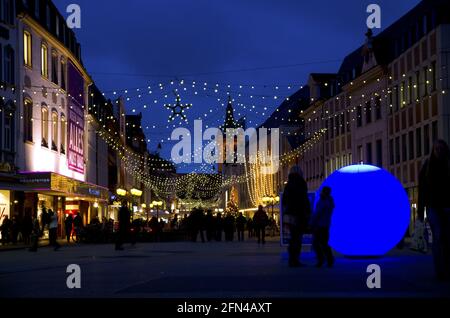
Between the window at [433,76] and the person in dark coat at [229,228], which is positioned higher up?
the window at [433,76]

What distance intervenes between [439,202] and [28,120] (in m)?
35.0

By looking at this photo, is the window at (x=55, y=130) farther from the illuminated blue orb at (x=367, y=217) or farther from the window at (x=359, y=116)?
the illuminated blue orb at (x=367, y=217)

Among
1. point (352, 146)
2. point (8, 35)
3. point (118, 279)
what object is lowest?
point (118, 279)

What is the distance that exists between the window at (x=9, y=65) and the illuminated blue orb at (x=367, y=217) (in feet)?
87.5

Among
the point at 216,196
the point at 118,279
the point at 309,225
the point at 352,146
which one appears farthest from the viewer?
the point at 216,196

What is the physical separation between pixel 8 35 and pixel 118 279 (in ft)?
98.8

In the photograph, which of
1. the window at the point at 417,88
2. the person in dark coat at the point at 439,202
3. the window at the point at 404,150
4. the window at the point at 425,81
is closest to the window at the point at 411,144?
the window at the point at 404,150

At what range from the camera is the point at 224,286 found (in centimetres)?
1234

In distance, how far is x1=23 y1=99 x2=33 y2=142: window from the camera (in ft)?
147

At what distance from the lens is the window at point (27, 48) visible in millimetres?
44688

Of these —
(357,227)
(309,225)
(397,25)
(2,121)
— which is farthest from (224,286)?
(397,25)

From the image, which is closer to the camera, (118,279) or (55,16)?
(118,279)

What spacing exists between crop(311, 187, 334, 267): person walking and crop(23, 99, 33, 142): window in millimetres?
29380

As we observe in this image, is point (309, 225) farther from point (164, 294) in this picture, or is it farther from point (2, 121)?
point (2, 121)
